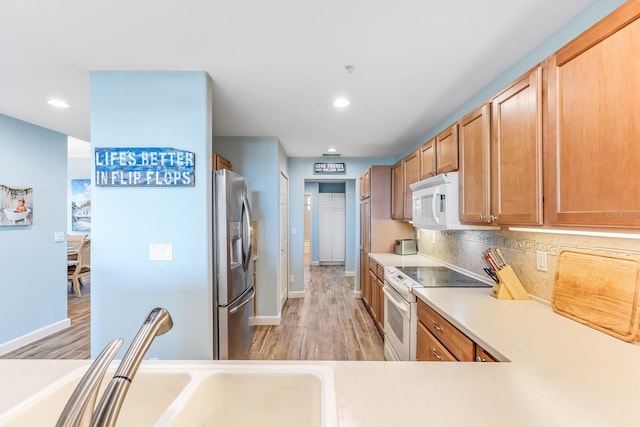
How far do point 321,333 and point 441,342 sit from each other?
2.00 metres

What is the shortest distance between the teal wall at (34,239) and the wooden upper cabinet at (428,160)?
438cm

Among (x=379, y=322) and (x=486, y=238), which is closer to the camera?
(x=486, y=238)

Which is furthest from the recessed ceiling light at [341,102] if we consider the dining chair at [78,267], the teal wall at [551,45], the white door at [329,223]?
the white door at [329,223]

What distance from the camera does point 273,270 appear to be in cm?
367

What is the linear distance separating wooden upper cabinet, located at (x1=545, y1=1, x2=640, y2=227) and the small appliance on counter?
248 cm

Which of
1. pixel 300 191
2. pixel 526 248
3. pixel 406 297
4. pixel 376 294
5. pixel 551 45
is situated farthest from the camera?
pixel 300 191

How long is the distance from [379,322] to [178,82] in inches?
125

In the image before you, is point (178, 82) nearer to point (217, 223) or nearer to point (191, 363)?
point (217, 223)

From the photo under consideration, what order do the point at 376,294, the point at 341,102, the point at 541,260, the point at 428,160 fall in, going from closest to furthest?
the point at 541,260
the point at 341,102
the point at 428,160
the point at 376,294

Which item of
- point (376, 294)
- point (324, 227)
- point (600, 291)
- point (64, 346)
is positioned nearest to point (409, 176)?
point (376, 294)

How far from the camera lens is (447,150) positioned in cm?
228

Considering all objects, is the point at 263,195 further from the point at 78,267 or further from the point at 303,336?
the point at 78,267

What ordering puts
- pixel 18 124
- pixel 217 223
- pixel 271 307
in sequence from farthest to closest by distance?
1. pixel 271 307
2. pixel 18 124
3. pixel 217 223

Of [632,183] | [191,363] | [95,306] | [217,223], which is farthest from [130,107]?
[632,183]
